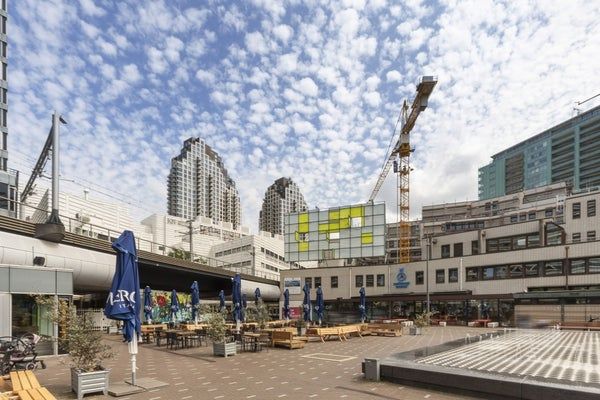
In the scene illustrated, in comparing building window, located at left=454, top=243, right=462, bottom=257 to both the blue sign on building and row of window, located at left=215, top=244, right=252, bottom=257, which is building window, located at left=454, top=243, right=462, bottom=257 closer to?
the blue sign on building

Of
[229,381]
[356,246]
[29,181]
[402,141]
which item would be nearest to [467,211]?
[402,141]

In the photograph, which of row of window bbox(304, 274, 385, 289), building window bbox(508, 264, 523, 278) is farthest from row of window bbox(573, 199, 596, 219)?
row of window bbox(304, 274, 385, 289)

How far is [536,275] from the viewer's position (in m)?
41.1

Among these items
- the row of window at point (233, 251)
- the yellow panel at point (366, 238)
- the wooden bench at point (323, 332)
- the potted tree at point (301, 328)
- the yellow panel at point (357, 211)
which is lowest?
the row of window at point (233, 251)

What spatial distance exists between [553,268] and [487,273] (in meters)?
6.38

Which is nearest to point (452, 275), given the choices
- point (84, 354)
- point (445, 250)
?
point (445, 250)

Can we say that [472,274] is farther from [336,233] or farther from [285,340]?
[285,340]

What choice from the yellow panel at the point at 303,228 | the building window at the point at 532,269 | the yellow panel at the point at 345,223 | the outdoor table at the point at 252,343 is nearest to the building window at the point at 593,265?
the building window at the point at 532,269

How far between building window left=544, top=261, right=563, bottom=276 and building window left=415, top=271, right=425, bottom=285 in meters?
13.5

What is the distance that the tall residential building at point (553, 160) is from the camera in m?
141

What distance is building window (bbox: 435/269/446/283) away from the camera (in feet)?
160

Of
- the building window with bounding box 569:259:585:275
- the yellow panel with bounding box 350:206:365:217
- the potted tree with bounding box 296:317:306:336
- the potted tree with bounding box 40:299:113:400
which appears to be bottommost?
the potted tree with bounding box 296:317:306:336

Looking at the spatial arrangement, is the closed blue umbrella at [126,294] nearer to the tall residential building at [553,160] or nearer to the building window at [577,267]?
the building window at [577,267]

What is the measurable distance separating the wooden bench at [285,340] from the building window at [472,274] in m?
30.2
